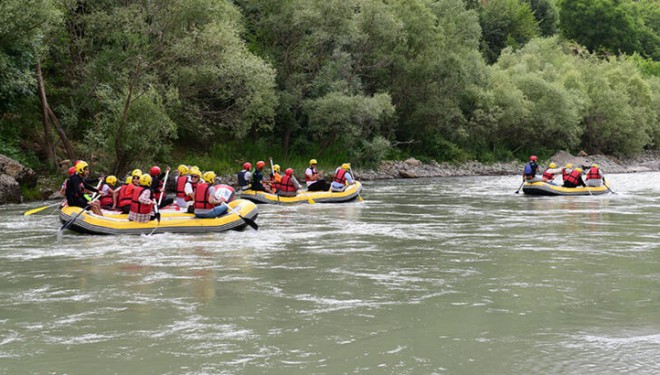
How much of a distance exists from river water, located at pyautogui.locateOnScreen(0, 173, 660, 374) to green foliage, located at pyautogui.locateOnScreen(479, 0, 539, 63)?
52435mm

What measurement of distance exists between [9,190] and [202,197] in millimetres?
8877

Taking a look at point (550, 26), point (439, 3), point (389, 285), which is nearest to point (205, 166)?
point (439, 3)

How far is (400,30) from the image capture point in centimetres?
3788

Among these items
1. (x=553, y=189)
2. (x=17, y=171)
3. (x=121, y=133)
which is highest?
(x=121, y=133)

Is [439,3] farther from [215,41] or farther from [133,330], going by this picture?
[133,330]

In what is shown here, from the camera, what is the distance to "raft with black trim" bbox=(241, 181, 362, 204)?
21297 millimetres

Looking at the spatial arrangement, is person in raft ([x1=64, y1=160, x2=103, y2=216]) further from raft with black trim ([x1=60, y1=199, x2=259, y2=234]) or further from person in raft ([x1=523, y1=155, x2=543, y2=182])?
person in raft ([x1=523, y1=155, x2=543, y2=182])

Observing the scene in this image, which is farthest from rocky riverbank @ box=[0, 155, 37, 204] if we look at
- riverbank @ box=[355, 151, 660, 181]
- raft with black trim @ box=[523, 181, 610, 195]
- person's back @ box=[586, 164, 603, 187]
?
person's back @ box=[586, 164, 603, 187]

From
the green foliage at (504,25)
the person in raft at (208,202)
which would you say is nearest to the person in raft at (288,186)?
the person in raft at (208,202)

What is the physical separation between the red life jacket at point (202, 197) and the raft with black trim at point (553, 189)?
13.5m

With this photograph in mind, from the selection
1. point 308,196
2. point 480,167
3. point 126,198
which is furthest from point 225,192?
point 480,167

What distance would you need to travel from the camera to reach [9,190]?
21031 mm

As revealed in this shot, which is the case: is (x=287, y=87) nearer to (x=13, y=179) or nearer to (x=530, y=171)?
(x=530, y=171)

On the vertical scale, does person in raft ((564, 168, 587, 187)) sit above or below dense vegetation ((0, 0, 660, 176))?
below
